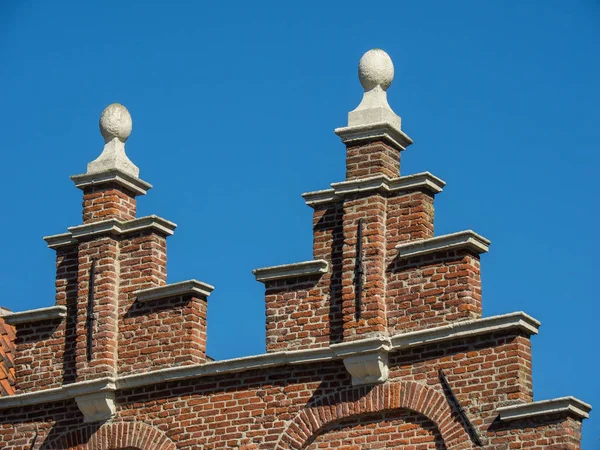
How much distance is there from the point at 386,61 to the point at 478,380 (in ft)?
15.2

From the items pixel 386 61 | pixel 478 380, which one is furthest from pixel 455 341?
pixel 386 61

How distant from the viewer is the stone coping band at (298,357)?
74.6 ft

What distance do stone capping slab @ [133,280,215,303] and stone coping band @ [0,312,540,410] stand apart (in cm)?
102

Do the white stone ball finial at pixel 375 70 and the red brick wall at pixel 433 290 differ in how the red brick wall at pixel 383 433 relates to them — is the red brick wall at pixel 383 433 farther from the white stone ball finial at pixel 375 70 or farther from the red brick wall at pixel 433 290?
the white stone ball finial at pixel 375 70

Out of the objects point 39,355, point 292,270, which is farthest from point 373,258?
point 39,355

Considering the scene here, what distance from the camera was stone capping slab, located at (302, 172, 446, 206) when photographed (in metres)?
24.1

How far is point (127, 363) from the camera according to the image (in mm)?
25500

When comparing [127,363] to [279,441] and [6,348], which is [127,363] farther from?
[6,348]

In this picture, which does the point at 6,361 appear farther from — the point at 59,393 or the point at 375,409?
the point at 375,409

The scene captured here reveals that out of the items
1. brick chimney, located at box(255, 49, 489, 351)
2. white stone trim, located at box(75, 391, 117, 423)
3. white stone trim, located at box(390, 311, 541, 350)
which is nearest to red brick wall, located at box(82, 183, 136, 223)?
white stone trim, located at box(75, 391, 117, 423)

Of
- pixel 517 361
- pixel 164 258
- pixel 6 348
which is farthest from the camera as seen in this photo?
pixel 6 348

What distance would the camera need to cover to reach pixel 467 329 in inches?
902

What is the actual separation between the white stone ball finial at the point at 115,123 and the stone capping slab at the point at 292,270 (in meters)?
3.33

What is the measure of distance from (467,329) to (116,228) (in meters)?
5.60
